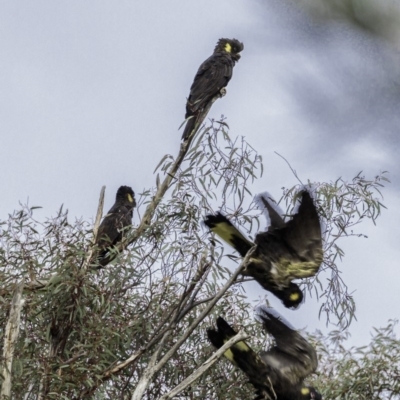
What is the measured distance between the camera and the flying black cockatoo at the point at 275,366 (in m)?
4.92

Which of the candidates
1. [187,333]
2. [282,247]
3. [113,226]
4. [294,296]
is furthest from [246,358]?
[113,226]

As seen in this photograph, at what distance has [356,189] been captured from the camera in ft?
17.8

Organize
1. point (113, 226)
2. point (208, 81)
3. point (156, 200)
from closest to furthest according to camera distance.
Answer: point (156, 200)
point (113, 226)
point (208, 81)

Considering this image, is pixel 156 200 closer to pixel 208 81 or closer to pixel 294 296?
pixel 208 81

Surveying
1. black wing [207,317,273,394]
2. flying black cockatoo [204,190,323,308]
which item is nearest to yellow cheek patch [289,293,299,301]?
flying black cockatoo [204,190,323,308]

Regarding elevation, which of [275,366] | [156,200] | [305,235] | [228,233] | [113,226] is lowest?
[275,366]

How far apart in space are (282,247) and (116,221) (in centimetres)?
170

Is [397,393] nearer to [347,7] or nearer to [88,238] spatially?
[88,238]

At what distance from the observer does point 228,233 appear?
4.58m

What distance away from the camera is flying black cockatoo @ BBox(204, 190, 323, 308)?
14.6 feet

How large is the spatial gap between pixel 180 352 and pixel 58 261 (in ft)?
3.22

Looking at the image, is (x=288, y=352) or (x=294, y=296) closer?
(x=294, y=296)

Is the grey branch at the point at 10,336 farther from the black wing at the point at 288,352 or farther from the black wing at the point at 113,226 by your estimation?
the black wing at the point at 288,352

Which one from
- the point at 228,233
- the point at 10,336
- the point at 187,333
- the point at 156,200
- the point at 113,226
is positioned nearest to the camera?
the point at 228,233
